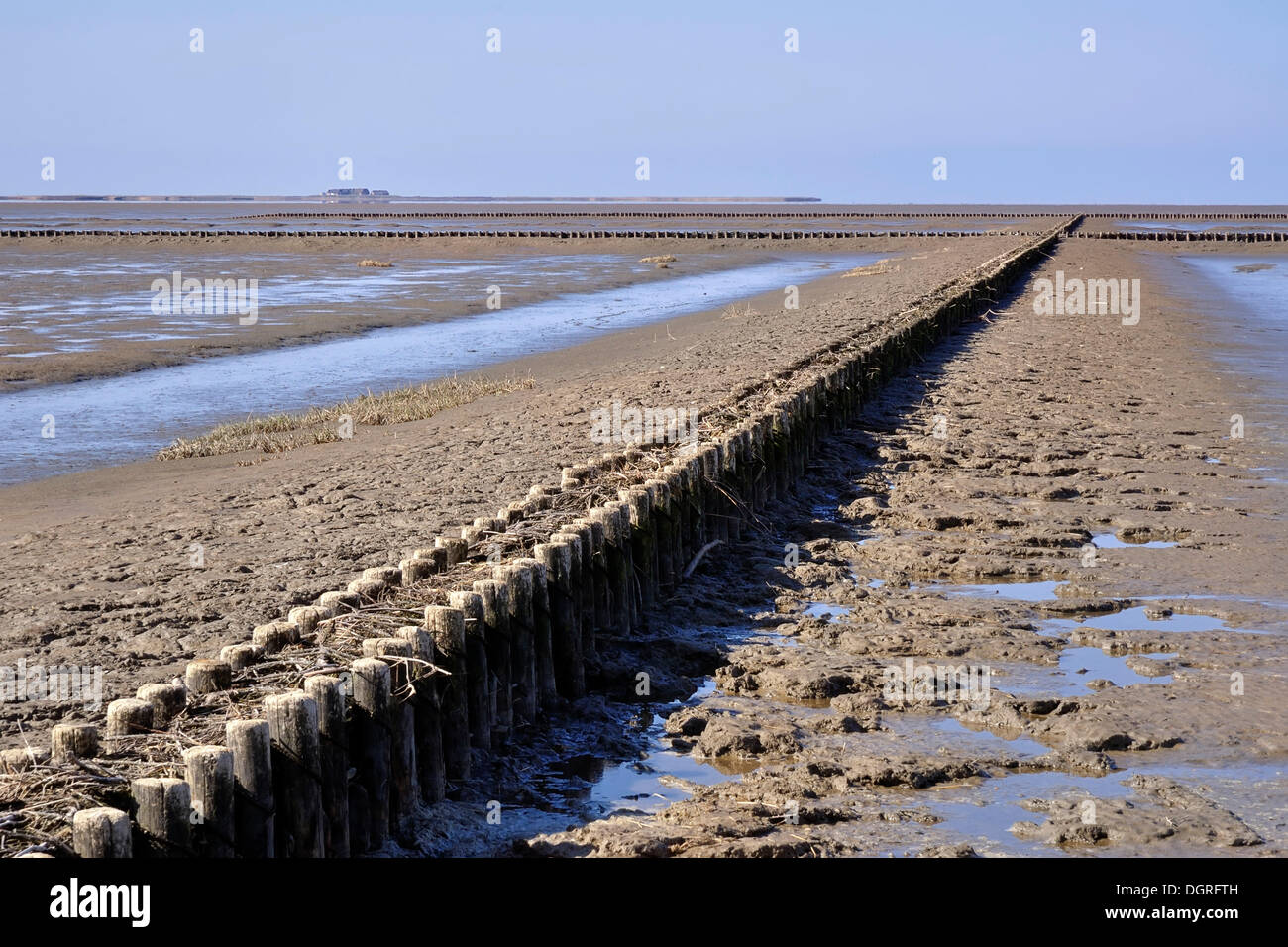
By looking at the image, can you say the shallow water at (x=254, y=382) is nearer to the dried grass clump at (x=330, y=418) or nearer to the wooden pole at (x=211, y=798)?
the dried grass clump at (x=330, y=418)

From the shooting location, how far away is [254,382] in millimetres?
21891

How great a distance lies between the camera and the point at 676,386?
59.3 feet

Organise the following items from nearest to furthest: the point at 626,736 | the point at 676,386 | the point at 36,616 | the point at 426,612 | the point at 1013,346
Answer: the point at 426,612 < the point at 626,736 < the point at 36,616 < the point at 676,386 < the point at 1013,346

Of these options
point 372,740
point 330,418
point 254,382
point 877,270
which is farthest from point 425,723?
point 877,270

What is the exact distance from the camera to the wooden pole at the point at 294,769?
5.07 m

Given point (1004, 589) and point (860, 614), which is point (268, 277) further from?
point (860, 614)

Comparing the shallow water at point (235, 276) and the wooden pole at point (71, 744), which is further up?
the shallow water at point (235, 276)

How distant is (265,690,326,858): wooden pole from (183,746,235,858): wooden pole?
0.32 metres

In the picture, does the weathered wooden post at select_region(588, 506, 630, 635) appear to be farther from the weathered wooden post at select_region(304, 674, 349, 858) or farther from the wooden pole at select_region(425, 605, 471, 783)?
the weathered wooden post at select_region(304, 674, 349, 858)

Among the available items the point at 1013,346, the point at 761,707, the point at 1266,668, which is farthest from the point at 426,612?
the point at 1013,346

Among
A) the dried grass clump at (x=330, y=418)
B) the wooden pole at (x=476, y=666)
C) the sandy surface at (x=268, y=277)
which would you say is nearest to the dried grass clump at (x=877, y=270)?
the sandy surface at (x=268, y=277)

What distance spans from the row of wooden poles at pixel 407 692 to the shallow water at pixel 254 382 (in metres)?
8.27
